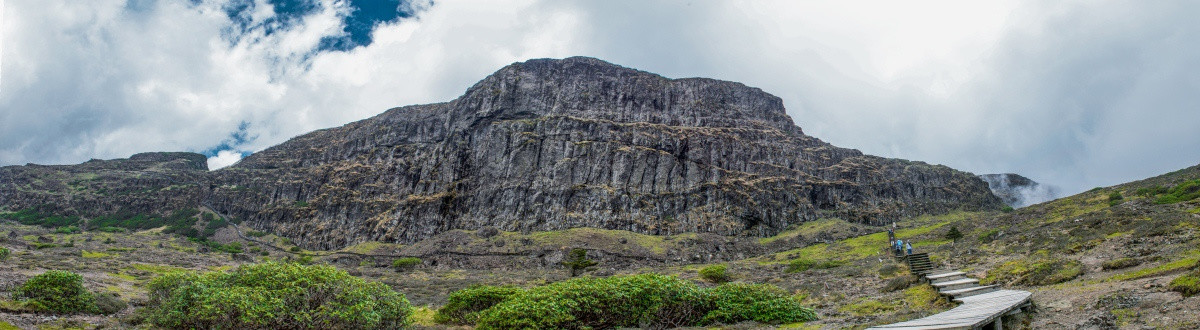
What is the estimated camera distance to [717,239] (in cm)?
10450

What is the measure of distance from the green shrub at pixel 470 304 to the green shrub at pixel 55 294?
1800cm

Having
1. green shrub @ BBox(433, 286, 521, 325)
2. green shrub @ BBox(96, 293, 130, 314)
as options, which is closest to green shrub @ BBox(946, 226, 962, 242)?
green shrub @ BBox(433, 286, 521, 325)

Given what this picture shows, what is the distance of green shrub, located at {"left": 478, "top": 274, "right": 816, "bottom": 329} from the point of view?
21125mm

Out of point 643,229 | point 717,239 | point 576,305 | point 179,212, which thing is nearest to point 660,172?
point 643,229

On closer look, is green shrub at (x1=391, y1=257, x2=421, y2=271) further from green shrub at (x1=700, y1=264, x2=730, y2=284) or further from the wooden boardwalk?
the wooden boardwalk

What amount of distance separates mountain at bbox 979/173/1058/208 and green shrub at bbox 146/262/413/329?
7912 inches

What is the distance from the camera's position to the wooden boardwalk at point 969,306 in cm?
1073

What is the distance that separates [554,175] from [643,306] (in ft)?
340

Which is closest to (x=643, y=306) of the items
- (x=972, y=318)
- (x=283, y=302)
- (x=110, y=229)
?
(x=972, y=318)

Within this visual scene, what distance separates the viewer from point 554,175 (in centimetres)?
12469

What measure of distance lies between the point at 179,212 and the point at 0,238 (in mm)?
66077

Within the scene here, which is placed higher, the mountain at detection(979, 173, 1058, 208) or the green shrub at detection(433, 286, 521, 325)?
the mountain at detection(979, 173, 1058, 208)

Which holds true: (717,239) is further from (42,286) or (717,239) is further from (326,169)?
(326,169)

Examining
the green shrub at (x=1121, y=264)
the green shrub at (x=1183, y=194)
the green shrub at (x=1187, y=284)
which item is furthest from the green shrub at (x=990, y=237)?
the green shrub at (x=1187, y=284)
